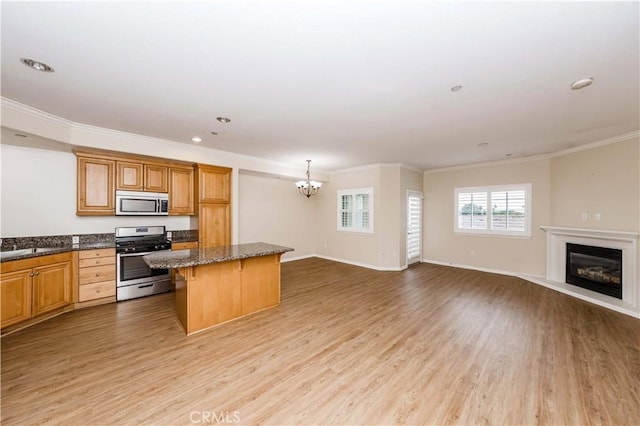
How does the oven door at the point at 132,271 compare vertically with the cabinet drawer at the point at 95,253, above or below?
below

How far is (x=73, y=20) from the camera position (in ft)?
5.31

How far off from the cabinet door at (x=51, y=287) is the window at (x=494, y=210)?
25.3ft

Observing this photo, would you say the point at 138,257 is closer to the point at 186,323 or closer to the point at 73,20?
the point at 186,323

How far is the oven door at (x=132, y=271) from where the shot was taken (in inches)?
154

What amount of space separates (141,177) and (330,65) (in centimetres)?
386

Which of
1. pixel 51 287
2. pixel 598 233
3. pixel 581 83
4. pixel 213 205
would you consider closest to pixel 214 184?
pixel 213 205

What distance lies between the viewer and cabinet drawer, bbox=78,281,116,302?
3.65m

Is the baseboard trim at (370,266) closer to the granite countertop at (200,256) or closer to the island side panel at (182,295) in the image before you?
the granite countertop at (200,256)

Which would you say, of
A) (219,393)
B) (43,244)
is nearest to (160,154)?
(43,244)

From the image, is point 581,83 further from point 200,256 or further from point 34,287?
point 34,287

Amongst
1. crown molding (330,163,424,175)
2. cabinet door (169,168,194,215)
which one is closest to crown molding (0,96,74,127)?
cabinet door (169,168,194,215)

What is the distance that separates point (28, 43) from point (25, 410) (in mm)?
2685

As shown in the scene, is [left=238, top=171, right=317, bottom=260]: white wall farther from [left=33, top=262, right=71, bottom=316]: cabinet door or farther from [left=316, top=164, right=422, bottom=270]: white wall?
[left=33, top=262, right=71, bottom=316]: cabinet door

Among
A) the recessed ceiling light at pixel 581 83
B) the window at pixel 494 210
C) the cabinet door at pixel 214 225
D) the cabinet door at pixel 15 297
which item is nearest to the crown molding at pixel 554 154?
the window at pixel 494 210
